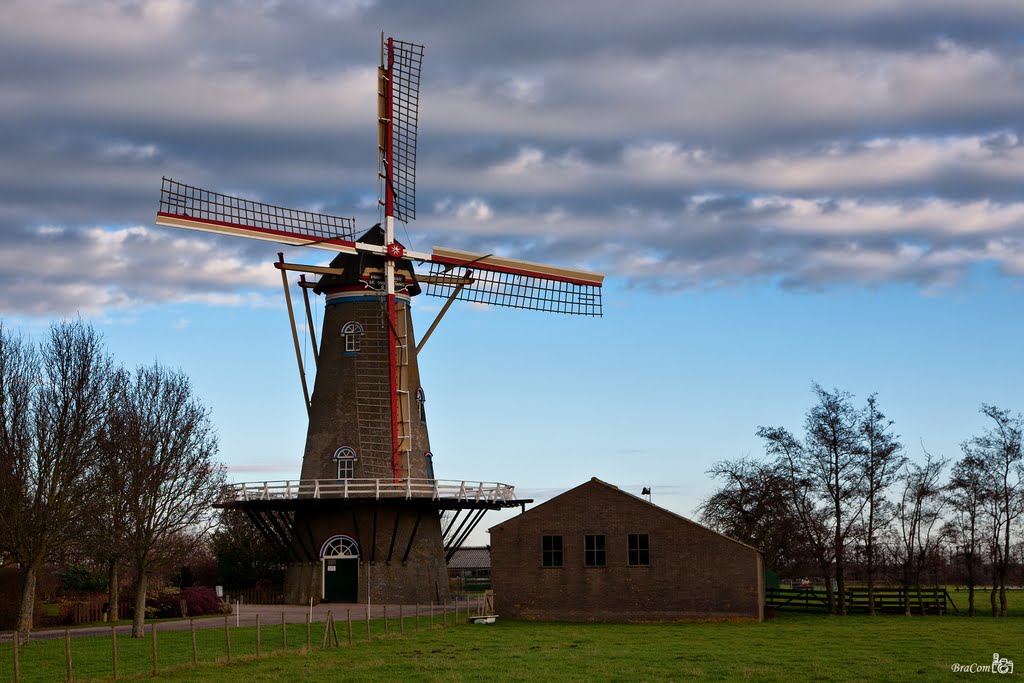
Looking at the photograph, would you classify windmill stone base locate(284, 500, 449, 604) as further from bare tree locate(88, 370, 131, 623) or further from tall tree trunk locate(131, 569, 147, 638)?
tall tree trunk locate(131, 569, 147, 638)

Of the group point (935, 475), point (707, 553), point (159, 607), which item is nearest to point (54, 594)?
point (159, 607)

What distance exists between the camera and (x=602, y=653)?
2775 cm

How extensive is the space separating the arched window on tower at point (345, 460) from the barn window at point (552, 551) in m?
7.99

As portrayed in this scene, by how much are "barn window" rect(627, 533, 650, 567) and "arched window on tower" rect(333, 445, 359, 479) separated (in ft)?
35.3

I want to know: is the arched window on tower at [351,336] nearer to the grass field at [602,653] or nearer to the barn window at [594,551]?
the barn window at [594,551]

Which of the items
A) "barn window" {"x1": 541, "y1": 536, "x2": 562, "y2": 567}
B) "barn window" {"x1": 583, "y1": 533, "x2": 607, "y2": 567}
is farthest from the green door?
"barn window" {"x1": 583, "y1": 533, "x2": 607, "y2": 567}

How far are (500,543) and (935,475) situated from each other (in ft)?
59.5

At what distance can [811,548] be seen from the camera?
4531 cm

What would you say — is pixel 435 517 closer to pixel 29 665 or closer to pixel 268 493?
pixel 268 493

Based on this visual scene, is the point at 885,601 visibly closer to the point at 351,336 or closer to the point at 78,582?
the point at 351,336

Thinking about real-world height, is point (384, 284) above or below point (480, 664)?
above

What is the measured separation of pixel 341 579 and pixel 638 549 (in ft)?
38.4

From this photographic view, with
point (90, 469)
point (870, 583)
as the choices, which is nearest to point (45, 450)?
A: point (90, 469)

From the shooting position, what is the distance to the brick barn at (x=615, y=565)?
127ft
